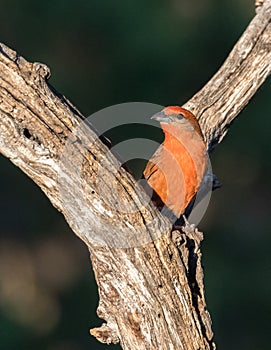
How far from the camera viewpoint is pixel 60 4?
27.8ft

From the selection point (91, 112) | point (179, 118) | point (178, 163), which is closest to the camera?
point (179, 118)

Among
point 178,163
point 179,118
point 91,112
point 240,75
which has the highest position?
point 91,112

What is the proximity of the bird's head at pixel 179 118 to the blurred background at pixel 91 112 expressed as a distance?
3543 mm

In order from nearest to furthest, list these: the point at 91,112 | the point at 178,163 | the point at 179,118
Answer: the point at 179,118, the point at 178,163, the point at 91,112

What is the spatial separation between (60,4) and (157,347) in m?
5.38

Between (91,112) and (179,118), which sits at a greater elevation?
(91,112)

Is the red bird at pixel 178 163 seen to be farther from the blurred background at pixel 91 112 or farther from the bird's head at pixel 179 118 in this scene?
the blurred background at pixel 91 112

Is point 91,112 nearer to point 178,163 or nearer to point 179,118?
point 178,163

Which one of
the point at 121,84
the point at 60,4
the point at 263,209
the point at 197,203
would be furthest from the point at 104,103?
the point at 197,203

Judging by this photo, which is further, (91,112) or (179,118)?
(91,112)

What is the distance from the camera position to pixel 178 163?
14.9 feet

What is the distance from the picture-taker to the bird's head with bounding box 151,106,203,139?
4344mm

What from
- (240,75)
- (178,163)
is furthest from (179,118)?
(240,75)

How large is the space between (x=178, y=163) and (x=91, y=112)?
3792mm
